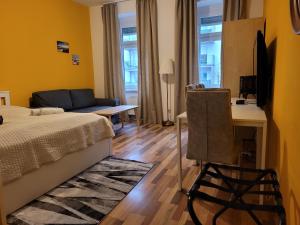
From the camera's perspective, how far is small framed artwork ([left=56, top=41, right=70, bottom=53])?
15.4 ft

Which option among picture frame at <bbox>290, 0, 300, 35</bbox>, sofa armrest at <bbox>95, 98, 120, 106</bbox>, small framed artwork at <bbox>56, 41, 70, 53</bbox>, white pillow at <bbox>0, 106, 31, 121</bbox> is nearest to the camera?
picture frame at <bbox>290, 0, 300, 35</bbox>

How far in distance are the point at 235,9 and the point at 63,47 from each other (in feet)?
11.4

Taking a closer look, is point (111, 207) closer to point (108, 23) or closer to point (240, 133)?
point (240, 133)

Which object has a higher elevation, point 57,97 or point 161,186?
point 57,97

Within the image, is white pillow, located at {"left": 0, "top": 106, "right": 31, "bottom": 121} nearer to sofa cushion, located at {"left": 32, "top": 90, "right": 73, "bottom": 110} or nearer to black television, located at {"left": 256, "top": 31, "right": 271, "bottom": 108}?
sofa cushion, located at {"left": 32, "top": 90, "right": 73, "bottom": 110}

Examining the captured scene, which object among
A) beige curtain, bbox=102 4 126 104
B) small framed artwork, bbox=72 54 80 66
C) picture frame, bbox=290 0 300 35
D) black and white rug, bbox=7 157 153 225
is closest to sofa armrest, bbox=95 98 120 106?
beige curtain, bbox=102 4 126 104

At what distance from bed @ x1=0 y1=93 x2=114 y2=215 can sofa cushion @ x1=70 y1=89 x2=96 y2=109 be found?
1948 mm

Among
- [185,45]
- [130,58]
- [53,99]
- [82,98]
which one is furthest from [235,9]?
[53,99]

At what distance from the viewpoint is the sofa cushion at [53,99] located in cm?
409

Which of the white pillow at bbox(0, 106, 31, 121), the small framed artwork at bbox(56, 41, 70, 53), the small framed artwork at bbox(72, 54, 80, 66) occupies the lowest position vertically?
the white pillow at bbox(0, 106, 31, 121)

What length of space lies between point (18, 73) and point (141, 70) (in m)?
2.41

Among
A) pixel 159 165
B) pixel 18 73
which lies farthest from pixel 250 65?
pixel 18 73

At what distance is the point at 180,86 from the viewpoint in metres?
4.81

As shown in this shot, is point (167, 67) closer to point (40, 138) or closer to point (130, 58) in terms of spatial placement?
point (130, 58)
